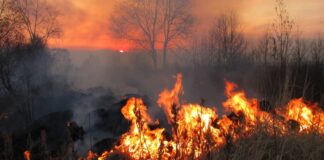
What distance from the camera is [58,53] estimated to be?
2006 centimetres

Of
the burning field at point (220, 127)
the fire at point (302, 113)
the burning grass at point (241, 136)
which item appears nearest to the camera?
the burning grass at point (241, 136)

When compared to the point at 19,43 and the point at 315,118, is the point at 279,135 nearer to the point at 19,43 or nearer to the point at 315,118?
the point at 315,118

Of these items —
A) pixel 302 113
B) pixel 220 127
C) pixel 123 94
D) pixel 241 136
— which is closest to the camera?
pixel 220 127

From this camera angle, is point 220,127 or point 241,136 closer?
point 220,127

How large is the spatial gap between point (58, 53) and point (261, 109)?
16411mm

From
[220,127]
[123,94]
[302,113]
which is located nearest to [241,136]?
[220,127]

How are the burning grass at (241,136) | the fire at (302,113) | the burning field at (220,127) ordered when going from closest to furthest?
1. the burning grass at (241,136)
2. the burning field at (220,127)
3. the fire at (302,113)

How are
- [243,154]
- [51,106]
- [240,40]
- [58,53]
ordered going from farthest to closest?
[240,40] < [58,53] < [51,106] < [243,154]

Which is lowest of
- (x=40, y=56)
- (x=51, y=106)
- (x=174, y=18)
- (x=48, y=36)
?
(x=51, y=106)

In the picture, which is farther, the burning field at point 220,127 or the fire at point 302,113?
the fire at point 302,113

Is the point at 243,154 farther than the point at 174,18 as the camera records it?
No

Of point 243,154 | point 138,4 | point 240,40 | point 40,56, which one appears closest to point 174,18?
point 138,4

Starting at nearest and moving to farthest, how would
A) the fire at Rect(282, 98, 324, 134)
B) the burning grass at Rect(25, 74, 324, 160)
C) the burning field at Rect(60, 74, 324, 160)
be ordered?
the burning grass at Rect(25, 74, 324, 160)
the burning field at Rect(60, 74, 324, 160)
the fire at Rect(282, 98, 324, 134)

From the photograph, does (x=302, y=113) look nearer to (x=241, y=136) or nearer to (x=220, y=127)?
(x=241, y=136)
